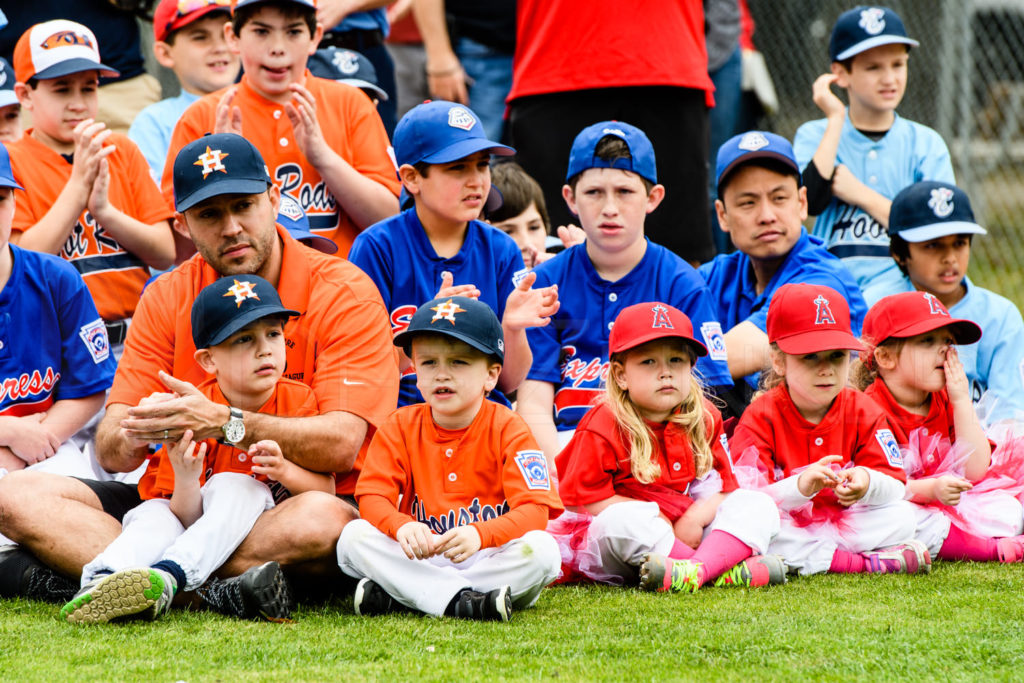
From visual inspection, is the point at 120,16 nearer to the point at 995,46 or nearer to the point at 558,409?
the point at 558,409

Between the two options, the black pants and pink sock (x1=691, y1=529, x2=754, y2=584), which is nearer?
pink sock (x1=691, y1=529, x2=754, y2=584)

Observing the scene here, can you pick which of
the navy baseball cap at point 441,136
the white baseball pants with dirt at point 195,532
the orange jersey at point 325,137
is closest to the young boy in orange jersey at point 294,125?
the orange jersey at point 325,137

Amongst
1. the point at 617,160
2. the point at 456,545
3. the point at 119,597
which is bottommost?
the point at 119,597

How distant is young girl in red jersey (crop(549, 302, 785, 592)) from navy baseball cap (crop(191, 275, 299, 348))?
103 cm

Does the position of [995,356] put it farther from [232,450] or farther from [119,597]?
[119,597]

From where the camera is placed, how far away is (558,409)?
448 cm

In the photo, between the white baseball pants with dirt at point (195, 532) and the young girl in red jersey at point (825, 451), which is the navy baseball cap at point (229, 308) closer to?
the white baseball pants with dirt at point (195, 532)

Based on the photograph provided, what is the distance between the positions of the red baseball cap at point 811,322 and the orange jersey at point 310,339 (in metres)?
1.29

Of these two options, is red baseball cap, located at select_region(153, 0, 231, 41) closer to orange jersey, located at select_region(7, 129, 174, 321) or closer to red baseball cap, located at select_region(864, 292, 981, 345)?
orange jersey, located at select_region(7, 129, 174, 321)

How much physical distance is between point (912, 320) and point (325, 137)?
232 centimetres

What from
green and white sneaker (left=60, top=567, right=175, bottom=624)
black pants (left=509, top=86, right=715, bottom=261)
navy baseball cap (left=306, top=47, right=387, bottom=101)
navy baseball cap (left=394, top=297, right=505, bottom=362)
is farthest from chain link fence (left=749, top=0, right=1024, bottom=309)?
green and white sneaker (left=60, top=567, right=175, bottom=624)

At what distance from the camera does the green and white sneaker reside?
3170 millimetres

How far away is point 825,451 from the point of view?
13.4 feet

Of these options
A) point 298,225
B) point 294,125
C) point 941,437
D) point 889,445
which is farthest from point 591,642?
point 294,125
